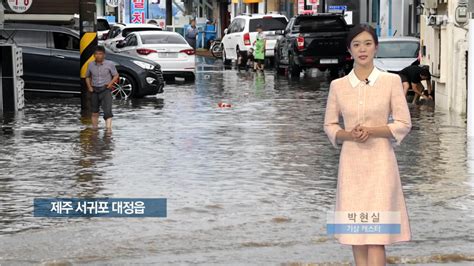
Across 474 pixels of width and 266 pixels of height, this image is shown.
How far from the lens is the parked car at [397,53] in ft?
94.9

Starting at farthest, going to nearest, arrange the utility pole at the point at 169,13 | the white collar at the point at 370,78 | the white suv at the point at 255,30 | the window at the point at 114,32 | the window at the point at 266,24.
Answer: the utility pole at the point at 169,13 → the window at the point at 266,24 → the white suv at the point at 255,30 → the window at the point at 114,32 → the white collar at the point at 370,78

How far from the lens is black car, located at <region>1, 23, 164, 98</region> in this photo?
27281 millimetres

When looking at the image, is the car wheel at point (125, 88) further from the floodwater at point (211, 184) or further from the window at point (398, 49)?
the window at point (398, 49)

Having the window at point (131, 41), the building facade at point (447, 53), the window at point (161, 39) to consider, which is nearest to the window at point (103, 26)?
the window at point (131, 41)

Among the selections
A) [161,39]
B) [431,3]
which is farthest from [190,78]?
[431,3]

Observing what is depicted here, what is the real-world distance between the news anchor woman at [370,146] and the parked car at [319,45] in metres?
30.0

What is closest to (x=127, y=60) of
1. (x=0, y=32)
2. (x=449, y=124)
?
(x=0, y=32)

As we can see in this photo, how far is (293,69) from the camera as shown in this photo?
38500mm

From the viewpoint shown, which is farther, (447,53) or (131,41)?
(131,41)

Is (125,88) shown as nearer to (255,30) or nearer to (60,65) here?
(60,65)

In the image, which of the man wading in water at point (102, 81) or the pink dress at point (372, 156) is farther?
the man wading in water at point (102, 81)

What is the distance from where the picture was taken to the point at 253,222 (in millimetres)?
10906

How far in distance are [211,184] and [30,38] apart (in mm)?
15069

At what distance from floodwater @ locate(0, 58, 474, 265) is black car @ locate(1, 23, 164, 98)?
301 centimetres
